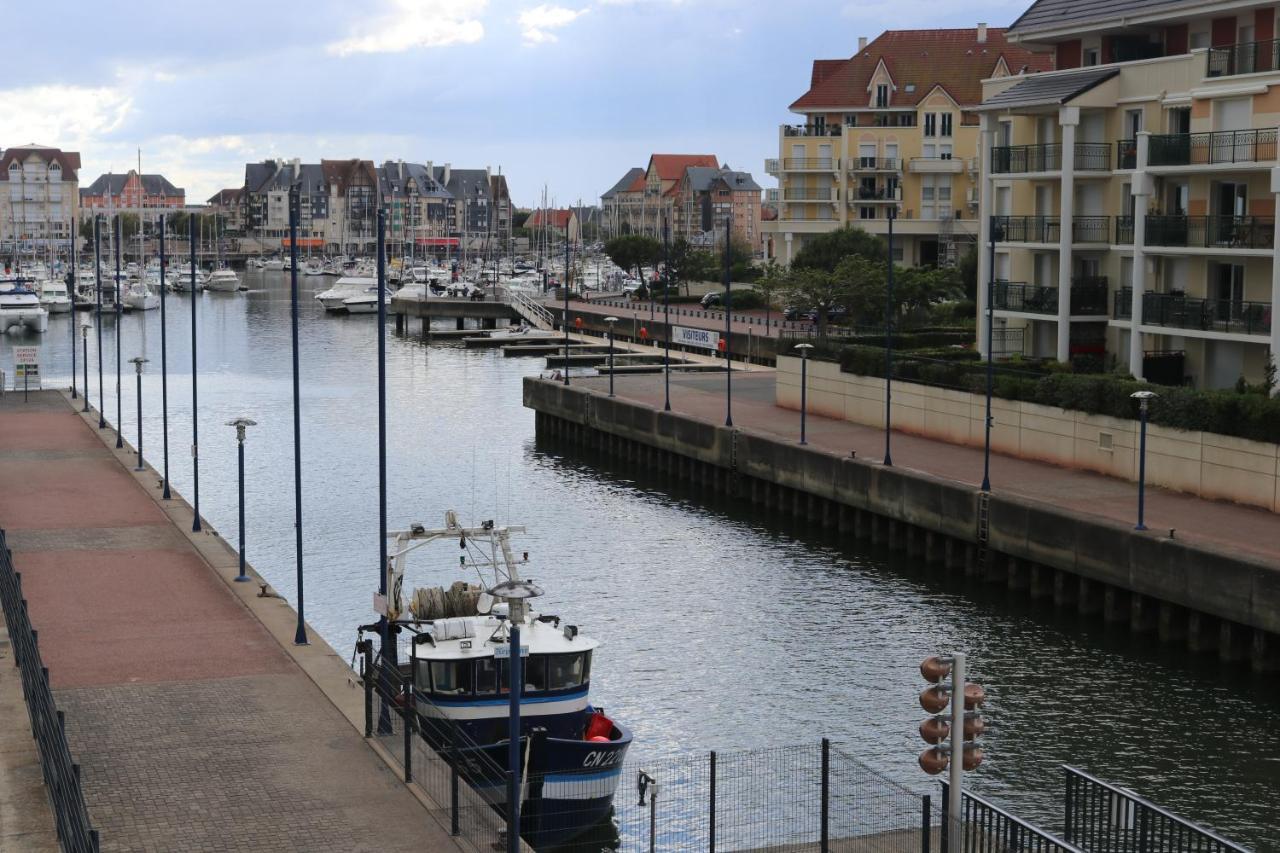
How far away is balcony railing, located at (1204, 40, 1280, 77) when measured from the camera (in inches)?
2084

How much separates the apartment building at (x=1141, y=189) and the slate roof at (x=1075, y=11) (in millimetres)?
83

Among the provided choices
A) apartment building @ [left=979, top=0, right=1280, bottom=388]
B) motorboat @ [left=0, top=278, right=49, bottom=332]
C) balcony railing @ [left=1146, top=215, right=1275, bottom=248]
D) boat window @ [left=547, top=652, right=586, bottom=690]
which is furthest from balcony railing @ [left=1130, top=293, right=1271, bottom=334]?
motorboat @ [left=0, top=278, right=49, bottom=332]

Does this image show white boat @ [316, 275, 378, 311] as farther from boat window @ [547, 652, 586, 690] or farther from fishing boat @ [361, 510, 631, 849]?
boat window @ [547, 652, 586, 690]

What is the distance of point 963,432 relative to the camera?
55.5m

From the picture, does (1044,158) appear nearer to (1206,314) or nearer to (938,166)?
(1206,314)

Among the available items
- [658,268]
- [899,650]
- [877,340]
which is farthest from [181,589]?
[658,268]

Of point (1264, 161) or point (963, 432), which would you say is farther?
point (963, 432)

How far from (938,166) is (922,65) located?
808 cm

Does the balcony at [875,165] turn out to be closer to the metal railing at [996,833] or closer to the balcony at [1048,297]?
the balcony at [1048,297]

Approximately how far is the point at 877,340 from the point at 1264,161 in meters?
19.9

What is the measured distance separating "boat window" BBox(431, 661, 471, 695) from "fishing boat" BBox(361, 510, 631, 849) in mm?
15

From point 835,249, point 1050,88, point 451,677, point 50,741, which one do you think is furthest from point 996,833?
point 835,249

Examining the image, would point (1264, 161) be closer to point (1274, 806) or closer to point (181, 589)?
point (1274, 806)

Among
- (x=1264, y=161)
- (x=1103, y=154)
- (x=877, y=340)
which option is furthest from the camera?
(x=877, y=340)
